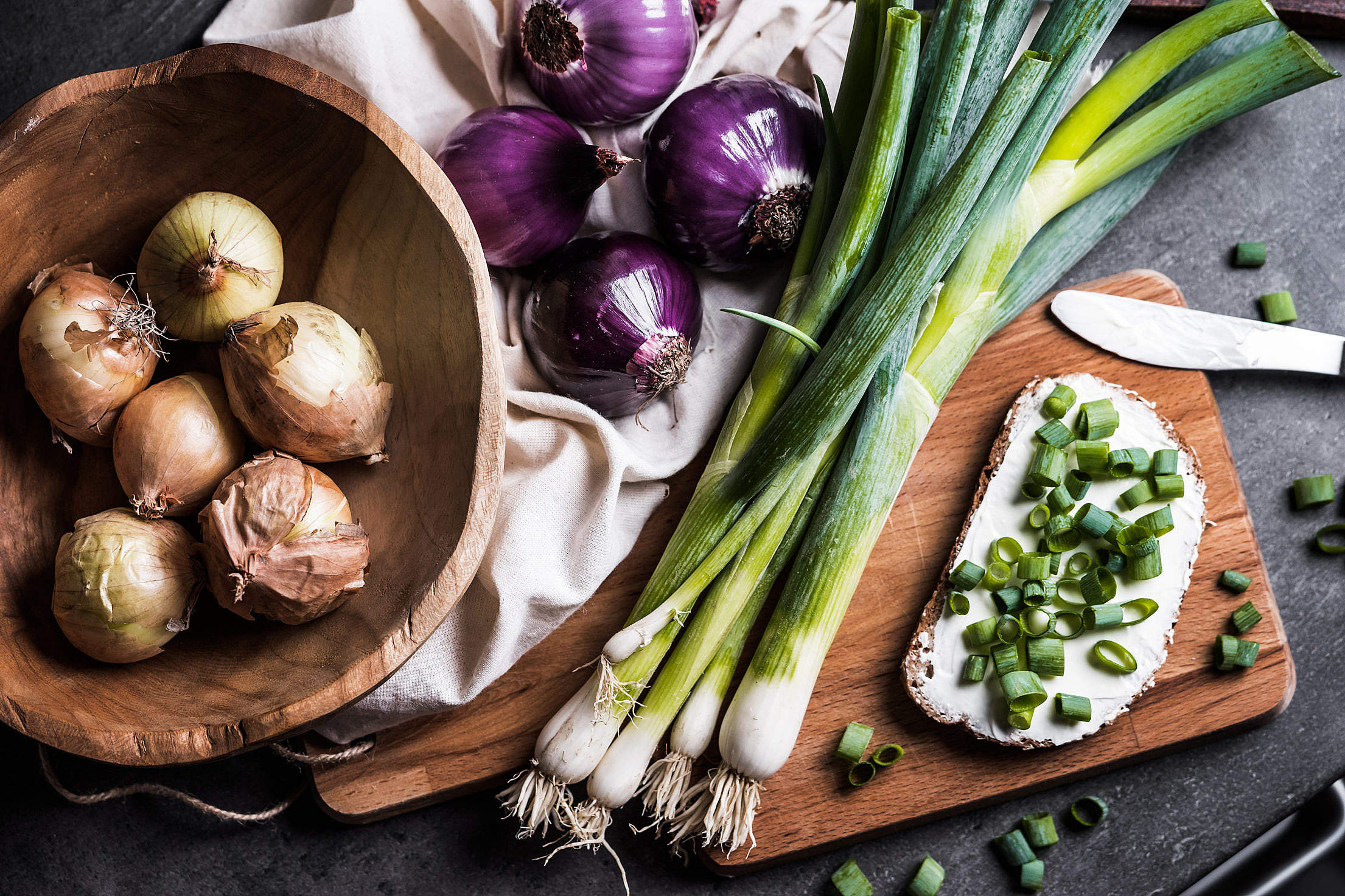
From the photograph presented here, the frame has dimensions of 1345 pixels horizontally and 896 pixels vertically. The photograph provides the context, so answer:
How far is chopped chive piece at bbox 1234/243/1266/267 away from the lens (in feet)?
4.86

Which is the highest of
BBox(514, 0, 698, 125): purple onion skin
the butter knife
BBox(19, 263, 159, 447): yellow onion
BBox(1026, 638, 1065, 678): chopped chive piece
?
BBox(514, 0, 698, 125): purple onion skin

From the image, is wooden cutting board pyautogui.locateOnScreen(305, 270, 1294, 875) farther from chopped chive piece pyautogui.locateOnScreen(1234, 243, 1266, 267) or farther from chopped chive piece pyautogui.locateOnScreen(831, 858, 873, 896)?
chopped chive piece pyautogui.locateOnScreen(1234, 243, 1266, 267)

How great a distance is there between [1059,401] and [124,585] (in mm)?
1293

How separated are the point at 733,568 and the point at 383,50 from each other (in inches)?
36.7

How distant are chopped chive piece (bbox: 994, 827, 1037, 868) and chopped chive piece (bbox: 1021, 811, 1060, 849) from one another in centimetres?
1

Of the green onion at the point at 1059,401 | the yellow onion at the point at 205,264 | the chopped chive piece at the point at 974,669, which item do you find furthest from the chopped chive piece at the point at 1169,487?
the yellow onion at the point at 205,264

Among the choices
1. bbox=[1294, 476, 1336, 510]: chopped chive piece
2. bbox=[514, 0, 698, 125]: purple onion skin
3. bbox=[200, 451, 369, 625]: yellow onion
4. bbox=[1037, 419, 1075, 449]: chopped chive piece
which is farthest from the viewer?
bbox=[1294, 476, 1336, 510]: chopped chive piece

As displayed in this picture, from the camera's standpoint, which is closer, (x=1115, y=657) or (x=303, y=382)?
(x=303, y=382)

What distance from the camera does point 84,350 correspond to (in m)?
1.08

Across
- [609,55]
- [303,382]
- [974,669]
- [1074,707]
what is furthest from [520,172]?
[1074,707]

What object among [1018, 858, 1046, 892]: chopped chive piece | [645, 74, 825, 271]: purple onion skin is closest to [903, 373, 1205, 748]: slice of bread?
[1018, 858, 1046, 892]: chopped chive piece

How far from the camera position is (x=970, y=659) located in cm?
131

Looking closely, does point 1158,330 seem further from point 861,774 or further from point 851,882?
point 851,882

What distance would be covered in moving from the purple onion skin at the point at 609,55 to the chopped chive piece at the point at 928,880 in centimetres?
126
